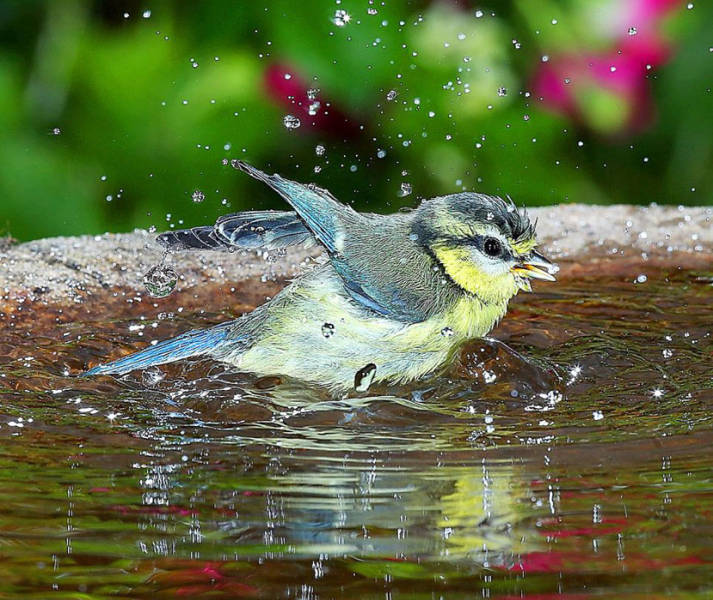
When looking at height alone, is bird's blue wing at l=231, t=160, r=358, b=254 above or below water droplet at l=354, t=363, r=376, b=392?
above

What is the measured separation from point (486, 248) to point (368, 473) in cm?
115

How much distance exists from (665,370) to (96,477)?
5.10ft

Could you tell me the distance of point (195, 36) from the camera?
5312 millimetres

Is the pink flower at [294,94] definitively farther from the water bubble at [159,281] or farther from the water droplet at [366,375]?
the water droplet at [366,375]

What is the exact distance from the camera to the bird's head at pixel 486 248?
11.7 ft

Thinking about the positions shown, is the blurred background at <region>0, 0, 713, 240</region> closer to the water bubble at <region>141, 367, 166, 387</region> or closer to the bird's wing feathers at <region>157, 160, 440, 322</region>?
the bird's wing feathers at <region>157, 160, 440, 322</region>

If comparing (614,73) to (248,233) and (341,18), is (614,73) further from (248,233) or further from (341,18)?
(248,233)

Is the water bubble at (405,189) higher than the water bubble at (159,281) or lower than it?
higher

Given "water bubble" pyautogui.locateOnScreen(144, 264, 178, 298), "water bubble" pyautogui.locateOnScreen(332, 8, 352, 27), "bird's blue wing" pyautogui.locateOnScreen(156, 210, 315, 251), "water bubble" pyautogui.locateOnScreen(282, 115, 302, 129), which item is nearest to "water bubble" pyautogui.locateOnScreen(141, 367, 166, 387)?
"bird's blue wing" pyautogui.locateOnScreen(156, 210, 315, 251)

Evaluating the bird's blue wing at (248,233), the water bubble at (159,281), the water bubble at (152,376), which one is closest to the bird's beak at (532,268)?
the bird's blue wing at (248,233)

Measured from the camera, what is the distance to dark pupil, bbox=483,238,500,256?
3.57m

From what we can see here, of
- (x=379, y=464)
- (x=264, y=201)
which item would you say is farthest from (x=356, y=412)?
(x=264, y=201)

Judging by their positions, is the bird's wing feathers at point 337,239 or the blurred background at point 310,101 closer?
the bird's wing feathers at point 337,239

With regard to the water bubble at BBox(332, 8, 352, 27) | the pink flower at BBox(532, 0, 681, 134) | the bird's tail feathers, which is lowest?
the bird's tail feathers
